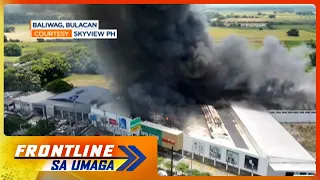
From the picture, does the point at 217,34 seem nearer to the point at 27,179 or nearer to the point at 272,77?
the point at 272,77

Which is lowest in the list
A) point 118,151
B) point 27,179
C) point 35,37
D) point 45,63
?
point 27,179

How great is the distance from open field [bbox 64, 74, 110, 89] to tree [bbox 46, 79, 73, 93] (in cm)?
3

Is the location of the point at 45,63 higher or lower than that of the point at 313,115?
higher

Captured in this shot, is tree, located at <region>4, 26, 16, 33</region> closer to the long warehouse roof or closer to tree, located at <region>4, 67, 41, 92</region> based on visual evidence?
tree, located at <region>4, 67, 41, 92</region>

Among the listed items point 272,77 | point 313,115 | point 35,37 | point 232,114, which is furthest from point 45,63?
point 313,115

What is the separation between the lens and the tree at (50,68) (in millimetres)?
2863

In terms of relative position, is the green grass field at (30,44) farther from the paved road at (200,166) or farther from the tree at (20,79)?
the paved road at (200,166)

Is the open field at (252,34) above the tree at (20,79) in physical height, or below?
above

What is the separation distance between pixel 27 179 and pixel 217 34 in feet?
5.64

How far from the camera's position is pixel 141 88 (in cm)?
288

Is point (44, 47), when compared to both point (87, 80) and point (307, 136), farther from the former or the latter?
point (307, 136)

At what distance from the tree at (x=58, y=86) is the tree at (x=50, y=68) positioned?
0.03 meters

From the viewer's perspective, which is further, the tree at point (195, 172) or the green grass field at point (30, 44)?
the tree at point (195, 172)

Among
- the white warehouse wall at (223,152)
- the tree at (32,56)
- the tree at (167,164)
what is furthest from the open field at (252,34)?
the tree at (32,56)
